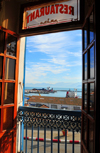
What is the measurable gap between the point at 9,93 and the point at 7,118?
400 millimetres

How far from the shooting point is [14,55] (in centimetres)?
224

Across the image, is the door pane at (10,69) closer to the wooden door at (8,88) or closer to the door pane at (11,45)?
the wooden door at (8,88)

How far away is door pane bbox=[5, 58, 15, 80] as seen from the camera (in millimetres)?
2111

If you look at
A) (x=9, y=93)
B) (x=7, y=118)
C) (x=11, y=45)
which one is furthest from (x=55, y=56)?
(x=7, y=118)

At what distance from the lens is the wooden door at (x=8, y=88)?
198 cm

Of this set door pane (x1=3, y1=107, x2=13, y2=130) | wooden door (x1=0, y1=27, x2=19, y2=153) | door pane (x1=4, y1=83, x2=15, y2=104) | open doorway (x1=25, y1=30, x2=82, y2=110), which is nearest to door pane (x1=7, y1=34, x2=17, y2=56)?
wooden door (x1=0, y1=27, x2=19, y2=153)

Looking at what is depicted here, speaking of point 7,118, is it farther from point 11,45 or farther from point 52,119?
point 11,45

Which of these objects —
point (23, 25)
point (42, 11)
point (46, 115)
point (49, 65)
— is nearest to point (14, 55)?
point (23, 25)

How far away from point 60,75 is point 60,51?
298 cm

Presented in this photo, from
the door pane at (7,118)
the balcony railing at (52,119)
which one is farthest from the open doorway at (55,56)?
the door pane at (7,118)

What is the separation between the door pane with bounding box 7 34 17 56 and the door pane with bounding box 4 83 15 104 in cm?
52

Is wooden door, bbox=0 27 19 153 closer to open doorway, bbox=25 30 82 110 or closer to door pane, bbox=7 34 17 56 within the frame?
door pane, bbox=7 34 17 56

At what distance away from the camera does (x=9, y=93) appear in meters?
2.14

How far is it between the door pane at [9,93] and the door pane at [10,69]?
13 cm
